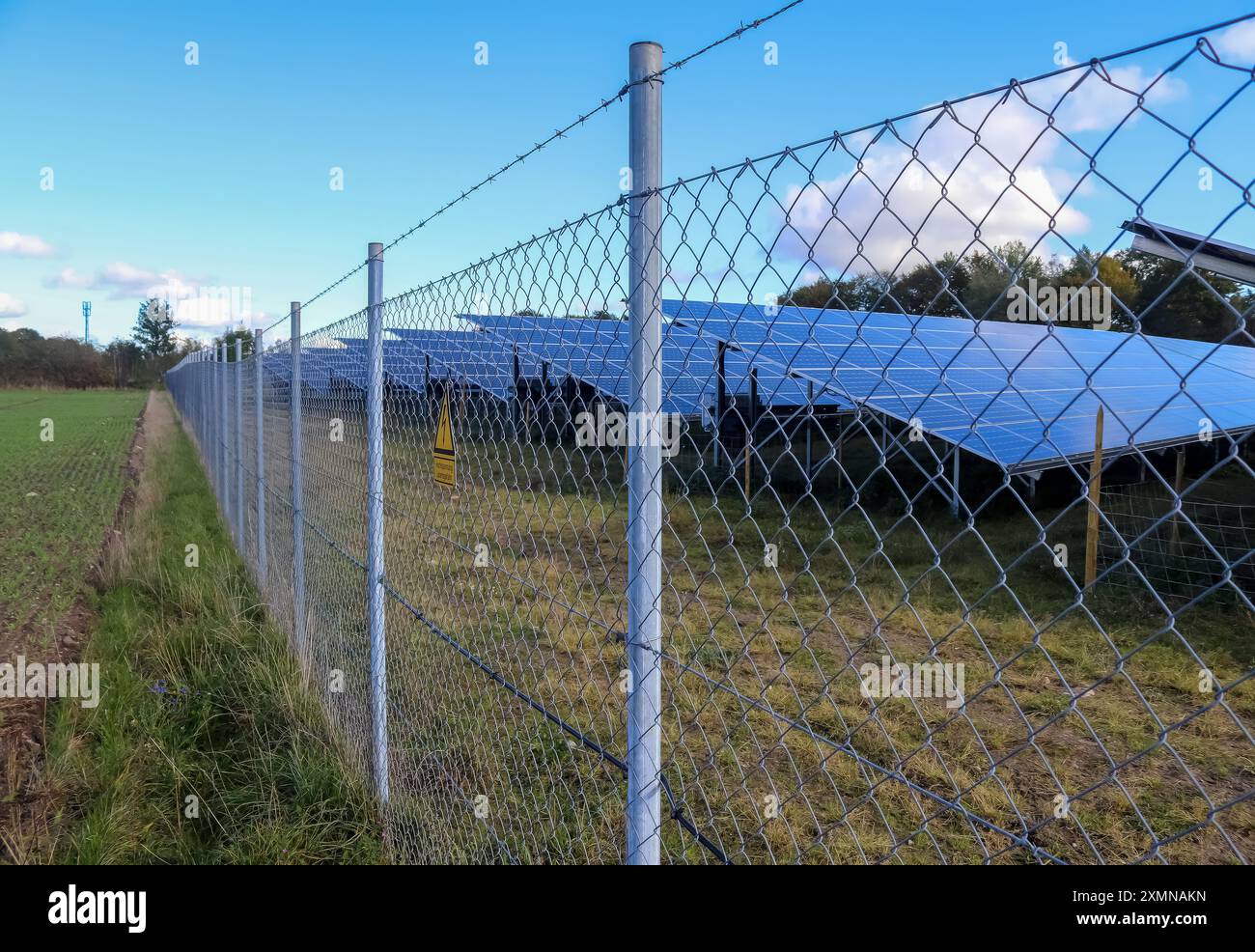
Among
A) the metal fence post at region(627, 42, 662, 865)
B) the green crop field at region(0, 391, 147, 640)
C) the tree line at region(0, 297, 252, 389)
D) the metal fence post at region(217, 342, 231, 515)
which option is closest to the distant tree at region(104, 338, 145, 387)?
the tree line at region(0, 297, 252, 389)

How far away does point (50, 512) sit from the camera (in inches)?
494

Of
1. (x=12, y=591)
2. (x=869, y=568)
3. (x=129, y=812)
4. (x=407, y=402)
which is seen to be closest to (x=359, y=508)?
(x=407, y=402)

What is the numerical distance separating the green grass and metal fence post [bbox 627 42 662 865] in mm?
2374

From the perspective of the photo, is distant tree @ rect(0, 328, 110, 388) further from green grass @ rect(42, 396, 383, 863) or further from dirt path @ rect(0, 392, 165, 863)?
green grass @ rect(42, 396, 383, 863)

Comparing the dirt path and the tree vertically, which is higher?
the tree

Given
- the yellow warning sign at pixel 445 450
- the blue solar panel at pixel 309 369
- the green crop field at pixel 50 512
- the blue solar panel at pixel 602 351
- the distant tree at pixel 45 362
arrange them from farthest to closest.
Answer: the distant tree at pixel 45 362 → the green crop field at pixel 50 512 → the blue solar panel at pixel 309 369 → the yellow warning sign at pixel 445 450 → the blue solar panel at pixel 602 351

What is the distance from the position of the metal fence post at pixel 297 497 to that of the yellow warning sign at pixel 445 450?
84.6 inches

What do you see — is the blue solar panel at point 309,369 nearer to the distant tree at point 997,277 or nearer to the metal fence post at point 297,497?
the metal fence post at point 297,497

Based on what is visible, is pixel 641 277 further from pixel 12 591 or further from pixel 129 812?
pixel 12 591

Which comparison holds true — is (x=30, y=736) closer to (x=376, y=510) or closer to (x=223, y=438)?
(x=376, y=510)

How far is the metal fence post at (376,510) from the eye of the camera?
145 inches

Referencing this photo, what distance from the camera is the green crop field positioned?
25.5 feet

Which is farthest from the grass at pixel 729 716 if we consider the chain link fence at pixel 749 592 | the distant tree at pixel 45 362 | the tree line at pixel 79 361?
the distant tree at pixel 45 362
